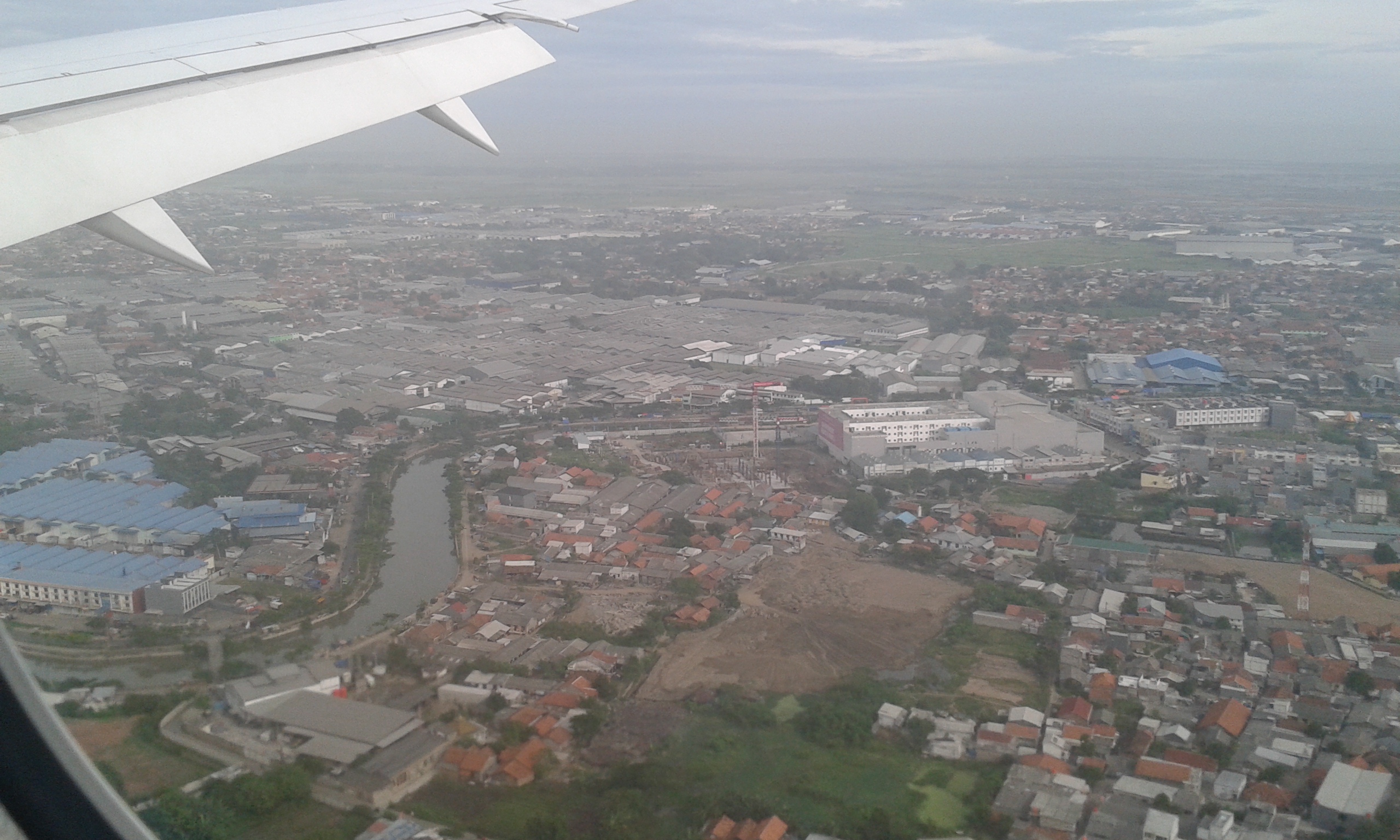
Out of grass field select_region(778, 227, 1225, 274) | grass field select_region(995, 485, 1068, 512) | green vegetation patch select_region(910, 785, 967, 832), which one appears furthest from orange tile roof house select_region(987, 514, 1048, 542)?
grass field select_region(778, 227, 1225, 274)

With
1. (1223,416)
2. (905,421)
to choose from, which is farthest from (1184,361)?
(905,421)

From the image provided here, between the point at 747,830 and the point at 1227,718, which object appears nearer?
the point at 747,830

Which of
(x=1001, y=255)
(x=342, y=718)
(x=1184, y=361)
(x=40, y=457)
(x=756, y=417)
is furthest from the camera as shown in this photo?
(x=1001, y=255)

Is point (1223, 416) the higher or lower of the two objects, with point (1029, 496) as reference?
higher

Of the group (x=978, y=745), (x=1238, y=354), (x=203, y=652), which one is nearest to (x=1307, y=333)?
(x=1238, y=354)

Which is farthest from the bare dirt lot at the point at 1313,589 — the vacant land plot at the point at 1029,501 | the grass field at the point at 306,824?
the grass field at the point at 306,824

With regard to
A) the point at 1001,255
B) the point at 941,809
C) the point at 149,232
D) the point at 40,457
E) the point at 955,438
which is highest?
the point at 149,232

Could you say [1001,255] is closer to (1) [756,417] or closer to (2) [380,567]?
(1) [756,417]
